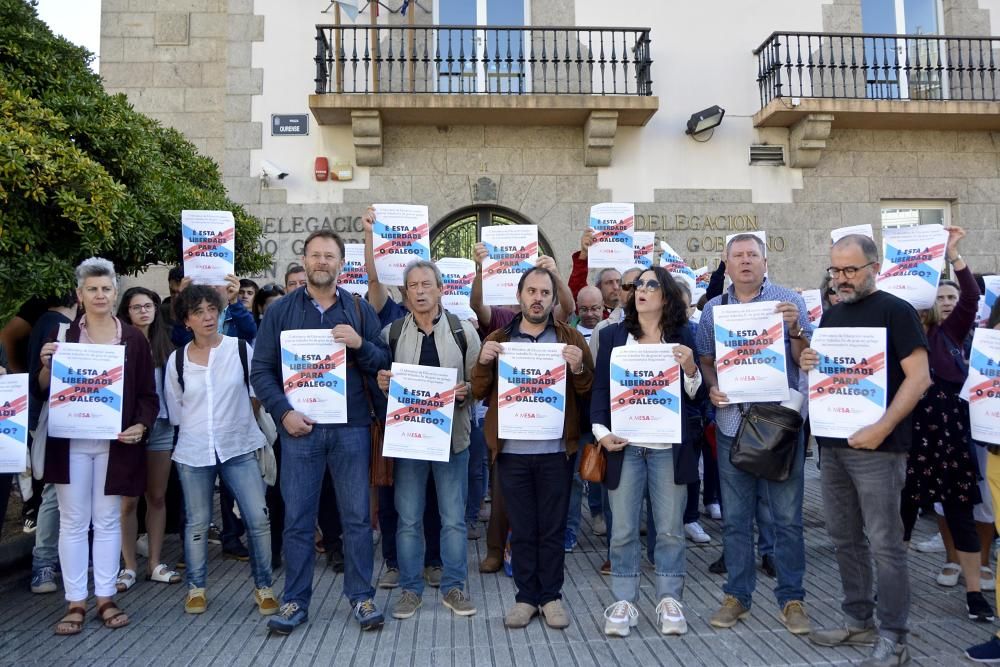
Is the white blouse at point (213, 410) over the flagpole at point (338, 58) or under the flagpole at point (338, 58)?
under

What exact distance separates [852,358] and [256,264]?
229 inches

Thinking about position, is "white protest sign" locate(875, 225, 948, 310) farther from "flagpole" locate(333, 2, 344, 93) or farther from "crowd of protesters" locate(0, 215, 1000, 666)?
"flagpole" locate(333, 2, 344, 93)

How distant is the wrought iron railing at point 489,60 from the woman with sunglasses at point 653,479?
277 inches

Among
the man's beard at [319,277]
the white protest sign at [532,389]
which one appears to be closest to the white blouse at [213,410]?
the man's beard at [319,277]

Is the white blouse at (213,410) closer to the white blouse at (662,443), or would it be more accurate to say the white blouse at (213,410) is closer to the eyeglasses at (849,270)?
the white blouse at (662,443)

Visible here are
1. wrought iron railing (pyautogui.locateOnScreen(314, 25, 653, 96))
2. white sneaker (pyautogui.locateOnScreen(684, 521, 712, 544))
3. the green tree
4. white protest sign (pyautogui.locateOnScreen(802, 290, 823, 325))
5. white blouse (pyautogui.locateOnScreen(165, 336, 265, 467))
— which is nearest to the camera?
white blouse (pyautogui.locateOnScreen(165, 336, 265, 467))

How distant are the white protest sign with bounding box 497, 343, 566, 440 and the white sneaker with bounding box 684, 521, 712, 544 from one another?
229cm

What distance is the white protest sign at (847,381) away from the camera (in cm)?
328

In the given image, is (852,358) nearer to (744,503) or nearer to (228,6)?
(744,503)

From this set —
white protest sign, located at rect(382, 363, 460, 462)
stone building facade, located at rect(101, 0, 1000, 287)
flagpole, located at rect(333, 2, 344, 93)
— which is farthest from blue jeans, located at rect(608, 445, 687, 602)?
flagpole, located at rect(333, 2, 344, 93)

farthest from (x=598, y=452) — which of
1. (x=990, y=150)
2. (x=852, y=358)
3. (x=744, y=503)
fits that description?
(x=990, y=150)

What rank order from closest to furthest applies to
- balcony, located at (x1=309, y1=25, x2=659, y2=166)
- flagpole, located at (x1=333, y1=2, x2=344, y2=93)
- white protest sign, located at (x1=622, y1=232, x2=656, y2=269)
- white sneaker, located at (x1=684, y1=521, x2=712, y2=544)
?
white sneaker, located at (x1=684, y1=521, x2=712, y2=544), white protest sign, located at (x1=622, y1=232, x2=656, y2=269), balcony, located at (x1=309, y1=25, x2=659, y2=166), flagpole, located at (x1=333, y1=2, x2=344, y2=93)

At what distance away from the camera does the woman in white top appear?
409 cm

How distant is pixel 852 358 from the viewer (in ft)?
11.0
